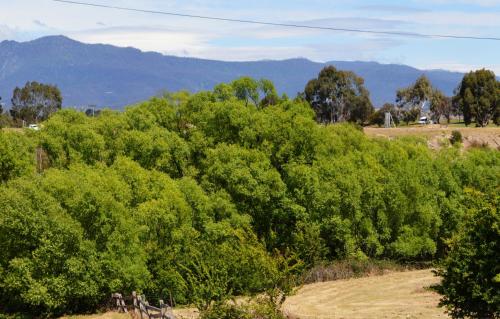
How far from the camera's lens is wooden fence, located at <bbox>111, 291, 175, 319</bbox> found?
1238 inches

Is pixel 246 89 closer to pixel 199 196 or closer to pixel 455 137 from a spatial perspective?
pixel 199 196

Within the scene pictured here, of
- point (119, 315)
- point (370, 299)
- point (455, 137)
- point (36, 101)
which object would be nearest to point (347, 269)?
point (370, 299)

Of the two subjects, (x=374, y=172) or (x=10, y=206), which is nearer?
(x=10, y=206)

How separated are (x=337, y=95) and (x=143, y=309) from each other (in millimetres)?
96549

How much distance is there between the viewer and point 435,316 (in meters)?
37.1

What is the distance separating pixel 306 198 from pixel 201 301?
2641 centimetres

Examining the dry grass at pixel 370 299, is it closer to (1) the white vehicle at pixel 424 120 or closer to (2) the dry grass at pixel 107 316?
(2) the dry grass at pixel 107 316

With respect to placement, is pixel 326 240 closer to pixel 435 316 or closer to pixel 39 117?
pixel 435 316

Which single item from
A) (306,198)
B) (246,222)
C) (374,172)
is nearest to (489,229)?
(246,222)

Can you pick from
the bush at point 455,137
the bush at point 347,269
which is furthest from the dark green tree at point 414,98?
the bush at point 347,269

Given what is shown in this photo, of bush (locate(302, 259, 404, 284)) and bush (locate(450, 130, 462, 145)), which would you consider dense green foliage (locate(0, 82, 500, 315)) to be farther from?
bush (locate(450, 130, 462, 145))

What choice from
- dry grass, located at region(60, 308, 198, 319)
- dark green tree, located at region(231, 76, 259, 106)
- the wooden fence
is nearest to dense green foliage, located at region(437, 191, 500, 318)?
the wooden fence

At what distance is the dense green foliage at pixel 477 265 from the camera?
25.4 metres

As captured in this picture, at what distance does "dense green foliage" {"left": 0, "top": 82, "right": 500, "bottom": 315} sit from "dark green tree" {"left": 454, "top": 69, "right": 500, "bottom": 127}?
50.8 meters
